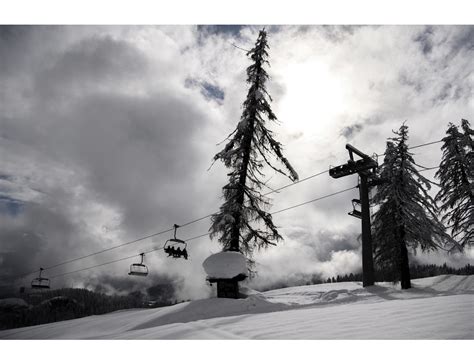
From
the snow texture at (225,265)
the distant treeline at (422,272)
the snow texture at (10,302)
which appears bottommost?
the snow texture at (10,302)

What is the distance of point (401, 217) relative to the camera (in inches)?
680

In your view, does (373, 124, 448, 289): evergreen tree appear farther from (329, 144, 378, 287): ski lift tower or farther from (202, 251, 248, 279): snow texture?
(202, 251, 248, 279): snow texture

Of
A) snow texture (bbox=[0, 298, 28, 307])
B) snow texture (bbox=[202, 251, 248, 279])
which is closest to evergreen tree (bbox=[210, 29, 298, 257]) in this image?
snow texture (bbox=[202, 251, 248, 279])

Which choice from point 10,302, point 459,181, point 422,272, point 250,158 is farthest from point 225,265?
point 10,302

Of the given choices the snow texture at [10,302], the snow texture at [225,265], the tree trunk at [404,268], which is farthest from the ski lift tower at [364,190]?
the snow texture at [10,302]

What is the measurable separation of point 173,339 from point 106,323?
5.23 meters

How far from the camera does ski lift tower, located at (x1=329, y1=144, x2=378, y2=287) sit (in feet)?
49.1

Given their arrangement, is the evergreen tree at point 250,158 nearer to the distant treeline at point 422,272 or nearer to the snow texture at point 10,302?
the distant treeline at point 422,272

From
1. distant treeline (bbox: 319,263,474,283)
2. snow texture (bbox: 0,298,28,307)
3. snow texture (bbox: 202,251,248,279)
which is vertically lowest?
snow texture (bbox: 0,298,28,307)

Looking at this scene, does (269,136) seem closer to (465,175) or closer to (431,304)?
(431,304)

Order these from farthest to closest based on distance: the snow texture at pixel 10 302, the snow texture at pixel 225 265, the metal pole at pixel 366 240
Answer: the snow texture at pixel 10 302 → the metal pole at pixel 366 240 → the snow texture at pixel 225 265

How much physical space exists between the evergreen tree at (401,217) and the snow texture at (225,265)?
379 inches

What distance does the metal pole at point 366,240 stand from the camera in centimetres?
1492

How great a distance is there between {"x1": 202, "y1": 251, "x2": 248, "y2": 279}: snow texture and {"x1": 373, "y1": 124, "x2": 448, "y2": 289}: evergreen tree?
379 inches
